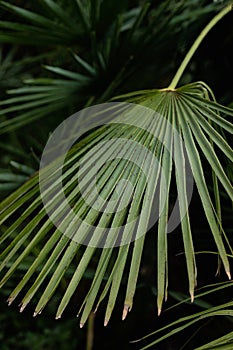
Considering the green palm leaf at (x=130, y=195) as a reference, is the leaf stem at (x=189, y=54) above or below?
above

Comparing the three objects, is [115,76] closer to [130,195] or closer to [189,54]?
[189,54]

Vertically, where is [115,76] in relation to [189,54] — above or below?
above

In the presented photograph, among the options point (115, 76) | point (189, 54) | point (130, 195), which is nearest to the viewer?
point (130, 195)

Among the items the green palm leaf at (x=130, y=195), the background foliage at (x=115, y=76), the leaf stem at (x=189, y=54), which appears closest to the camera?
the green palm leaf at (x=130, y=195)

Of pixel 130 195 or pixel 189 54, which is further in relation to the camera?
pixel 189 54

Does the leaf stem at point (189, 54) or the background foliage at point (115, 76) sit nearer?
the leaf stem at point (189, 54)

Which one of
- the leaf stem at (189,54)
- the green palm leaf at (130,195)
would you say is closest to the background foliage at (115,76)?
the leaf stem at (189,54)

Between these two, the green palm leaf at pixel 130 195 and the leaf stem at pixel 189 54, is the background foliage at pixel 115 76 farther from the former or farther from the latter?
the green palm leaf at pixel 130 195

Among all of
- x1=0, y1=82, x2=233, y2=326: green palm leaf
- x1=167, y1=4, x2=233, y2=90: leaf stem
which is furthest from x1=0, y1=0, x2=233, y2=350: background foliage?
x1=0, y1=82, x2=233, y2=326: green palm leaf

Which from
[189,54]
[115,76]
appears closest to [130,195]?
[189,54]

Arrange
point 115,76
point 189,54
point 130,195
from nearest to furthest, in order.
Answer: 1. point 130,195
2. point 189,54
3. point 115,76

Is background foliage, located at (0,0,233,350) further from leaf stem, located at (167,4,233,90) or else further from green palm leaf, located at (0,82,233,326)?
green palm leaf, located at (0,82,233,326)
